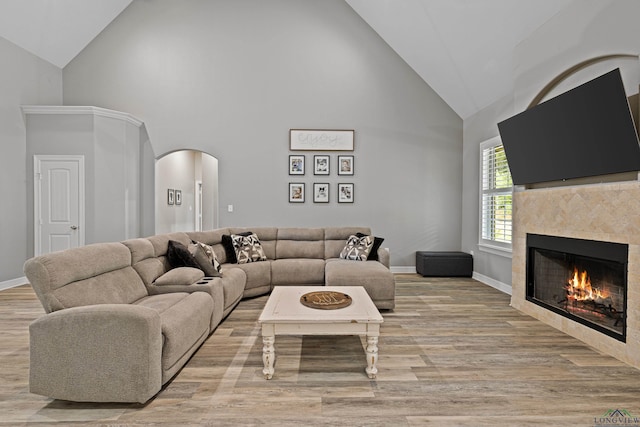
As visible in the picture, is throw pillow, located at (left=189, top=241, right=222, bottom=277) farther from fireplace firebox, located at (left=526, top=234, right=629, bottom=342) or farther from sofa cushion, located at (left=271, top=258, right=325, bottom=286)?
fireplace firebox, located at (left=526, top=234, right=629, bottom=342)

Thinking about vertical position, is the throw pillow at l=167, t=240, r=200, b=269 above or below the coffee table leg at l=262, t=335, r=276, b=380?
above

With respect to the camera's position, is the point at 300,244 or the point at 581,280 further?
the point at 300,244

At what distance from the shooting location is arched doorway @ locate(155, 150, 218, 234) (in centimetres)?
671

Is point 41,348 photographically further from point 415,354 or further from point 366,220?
point 366,220

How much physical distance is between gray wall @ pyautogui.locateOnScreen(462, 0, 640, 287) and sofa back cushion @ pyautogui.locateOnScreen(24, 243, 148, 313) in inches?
172

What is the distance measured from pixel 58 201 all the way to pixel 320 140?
14.5ft

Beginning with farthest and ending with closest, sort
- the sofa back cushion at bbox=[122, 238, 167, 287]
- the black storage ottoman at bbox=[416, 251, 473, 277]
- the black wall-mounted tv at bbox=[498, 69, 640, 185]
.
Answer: the black storage ottoman at bbox=[416, 251, 473, 277] → the sofa back cushion at bbox=[122, 238, 167, 287] → the black wall-mounted tv at bbox=[498, 69, 640, 185]

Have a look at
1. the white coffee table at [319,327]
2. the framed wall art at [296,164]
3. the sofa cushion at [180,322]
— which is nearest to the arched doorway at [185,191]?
the framed wall art at [296,164]

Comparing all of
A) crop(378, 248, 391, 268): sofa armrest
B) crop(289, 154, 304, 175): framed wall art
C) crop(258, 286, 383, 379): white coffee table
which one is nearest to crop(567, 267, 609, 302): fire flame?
crop(378, 248, 391, 268): sofa armrest

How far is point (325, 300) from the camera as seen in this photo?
2729 millimetres

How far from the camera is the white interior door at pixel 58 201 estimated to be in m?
5.49

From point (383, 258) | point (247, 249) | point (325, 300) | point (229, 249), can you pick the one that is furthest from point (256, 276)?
point (325, 300)

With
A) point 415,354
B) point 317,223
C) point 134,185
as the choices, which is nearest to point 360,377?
point 415,354

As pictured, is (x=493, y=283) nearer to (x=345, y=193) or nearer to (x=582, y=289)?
(x=582, y=289)
